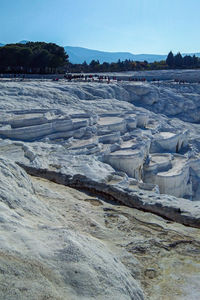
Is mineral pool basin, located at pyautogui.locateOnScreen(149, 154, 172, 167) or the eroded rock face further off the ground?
the eroded rock face

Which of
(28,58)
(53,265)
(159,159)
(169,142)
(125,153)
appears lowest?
(159,159)

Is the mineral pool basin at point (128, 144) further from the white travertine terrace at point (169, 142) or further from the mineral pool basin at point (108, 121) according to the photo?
the white travertine terrace at point (169, 142)

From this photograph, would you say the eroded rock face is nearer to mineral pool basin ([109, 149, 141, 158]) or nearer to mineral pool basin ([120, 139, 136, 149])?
mineral pool basin ([109, 149, 141, 158])

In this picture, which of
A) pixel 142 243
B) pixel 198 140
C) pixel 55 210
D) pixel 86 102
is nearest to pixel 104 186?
pixel 55 210

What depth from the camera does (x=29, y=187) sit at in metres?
3.52

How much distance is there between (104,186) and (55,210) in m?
1.39

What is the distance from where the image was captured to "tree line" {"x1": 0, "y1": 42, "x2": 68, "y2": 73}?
26.3 meters

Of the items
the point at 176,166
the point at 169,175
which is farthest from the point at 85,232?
the point at 176,166

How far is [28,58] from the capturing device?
87.8 feet

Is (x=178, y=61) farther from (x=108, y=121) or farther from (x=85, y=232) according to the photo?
(x=85, y=232)

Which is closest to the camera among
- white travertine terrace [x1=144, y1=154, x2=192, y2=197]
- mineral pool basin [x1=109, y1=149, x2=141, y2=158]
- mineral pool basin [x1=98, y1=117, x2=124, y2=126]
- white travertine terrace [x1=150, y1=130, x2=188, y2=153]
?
mineral pool basin [x1=109, y1=149, x2=141, y2=158]

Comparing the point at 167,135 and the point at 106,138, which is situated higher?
the point at 106,138

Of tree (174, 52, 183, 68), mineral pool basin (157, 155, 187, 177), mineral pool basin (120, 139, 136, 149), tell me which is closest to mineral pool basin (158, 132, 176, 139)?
mineral pool basin (157, 155, 187, 177)

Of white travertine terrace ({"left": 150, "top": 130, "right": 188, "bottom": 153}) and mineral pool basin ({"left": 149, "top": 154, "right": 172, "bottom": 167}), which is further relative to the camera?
white travertine terrace ({"left": 150, "top": 130, "right": 188, "bottom": 153})
